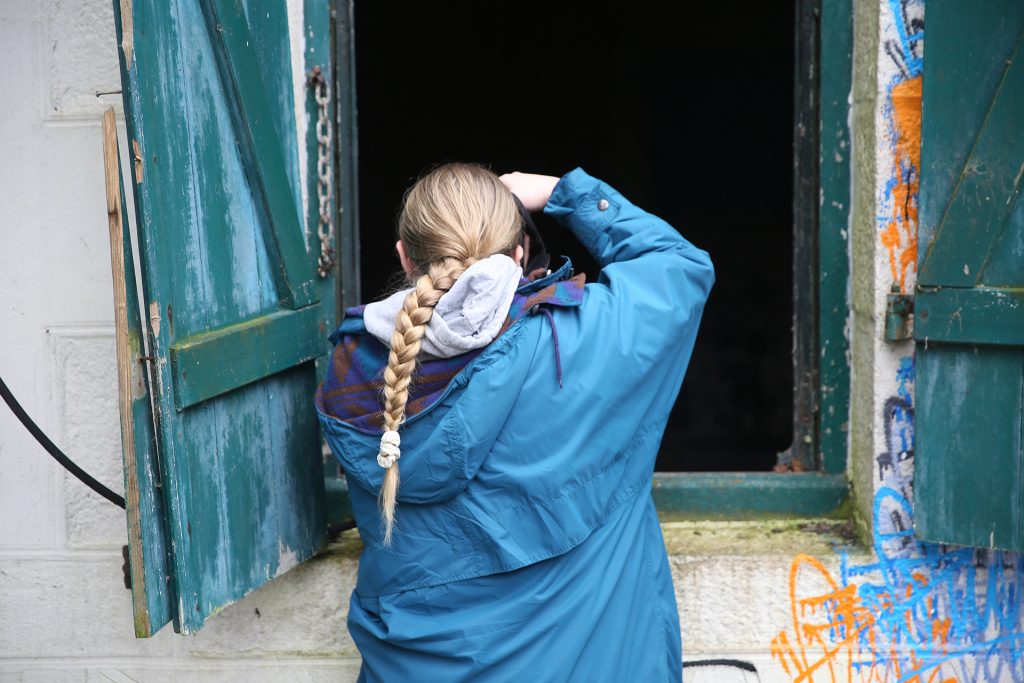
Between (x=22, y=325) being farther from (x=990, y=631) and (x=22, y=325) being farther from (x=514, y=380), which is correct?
(x=990, y=631)

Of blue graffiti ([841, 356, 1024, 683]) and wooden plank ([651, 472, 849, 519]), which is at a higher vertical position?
wooden plank ([651, 472, 849, 519])

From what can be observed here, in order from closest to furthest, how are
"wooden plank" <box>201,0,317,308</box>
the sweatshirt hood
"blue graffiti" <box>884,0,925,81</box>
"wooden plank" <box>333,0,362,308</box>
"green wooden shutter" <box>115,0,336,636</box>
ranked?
the sweatshirt hood, "green wooden shutter" <box>115,0,336,636</box>, "wooden plank" <box>201,0,317,308</box>, "blue graffiti" <box>884,0,925,81</box>, "wooden plank" <box>333,0,362,308</box>

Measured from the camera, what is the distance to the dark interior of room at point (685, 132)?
6598 mm

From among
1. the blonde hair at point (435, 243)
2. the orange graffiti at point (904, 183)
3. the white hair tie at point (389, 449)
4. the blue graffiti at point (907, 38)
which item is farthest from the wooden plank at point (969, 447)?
the white hair tie at point (389, 449)

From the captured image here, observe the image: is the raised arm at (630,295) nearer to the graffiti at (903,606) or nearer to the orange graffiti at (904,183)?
the orange graffiti at (904,183)

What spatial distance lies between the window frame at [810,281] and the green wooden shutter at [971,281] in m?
0.29

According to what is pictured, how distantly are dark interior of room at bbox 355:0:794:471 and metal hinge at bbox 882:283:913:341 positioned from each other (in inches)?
160

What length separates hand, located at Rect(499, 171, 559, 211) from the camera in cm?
203

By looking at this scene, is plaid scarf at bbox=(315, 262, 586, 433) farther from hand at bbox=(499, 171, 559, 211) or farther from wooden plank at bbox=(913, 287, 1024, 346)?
wooden plank at bbox=(913, 287, 1024, 346)

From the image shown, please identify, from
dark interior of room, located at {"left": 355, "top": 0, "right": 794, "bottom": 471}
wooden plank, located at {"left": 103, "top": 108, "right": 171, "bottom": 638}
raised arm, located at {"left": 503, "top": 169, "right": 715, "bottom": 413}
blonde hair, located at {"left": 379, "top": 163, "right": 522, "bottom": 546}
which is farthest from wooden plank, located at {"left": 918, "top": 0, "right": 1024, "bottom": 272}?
dark interior of room, located at {"left": 355, "top": 0, "right": 794, "bottom": 471}

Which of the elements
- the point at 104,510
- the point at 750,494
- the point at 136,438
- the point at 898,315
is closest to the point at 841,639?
the point at 750,494

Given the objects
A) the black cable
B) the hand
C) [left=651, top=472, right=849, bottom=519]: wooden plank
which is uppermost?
the hand

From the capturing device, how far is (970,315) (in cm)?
214

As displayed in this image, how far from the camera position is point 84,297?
2420mm
